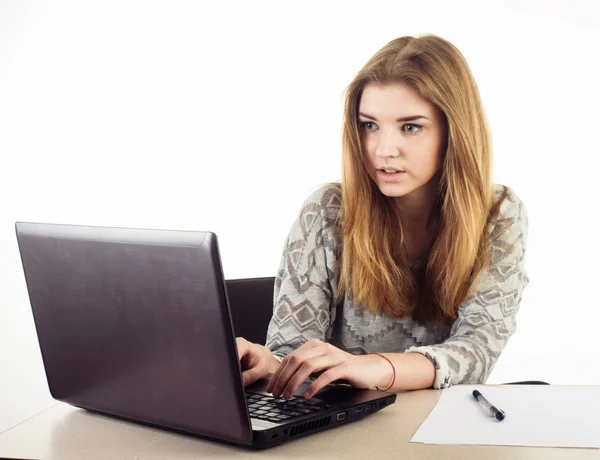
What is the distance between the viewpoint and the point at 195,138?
3.67 m

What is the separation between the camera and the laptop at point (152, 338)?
2.86 feet

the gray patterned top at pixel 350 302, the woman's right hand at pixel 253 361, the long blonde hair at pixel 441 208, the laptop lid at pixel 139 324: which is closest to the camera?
the laptop lid at pixel 139 324

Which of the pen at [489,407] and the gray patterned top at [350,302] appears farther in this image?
the gray patterned top at [350,302]

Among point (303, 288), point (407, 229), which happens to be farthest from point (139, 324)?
point (407, 229)

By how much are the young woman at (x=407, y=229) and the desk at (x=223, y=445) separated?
528mm

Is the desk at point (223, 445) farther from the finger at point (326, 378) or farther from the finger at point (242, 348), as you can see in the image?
the finger at point (242, 348)

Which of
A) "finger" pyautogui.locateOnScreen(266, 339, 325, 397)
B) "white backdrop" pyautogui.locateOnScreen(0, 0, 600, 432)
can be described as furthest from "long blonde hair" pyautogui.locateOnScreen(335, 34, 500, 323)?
"white backdrop" pyautogui.locateOnScreen(0, 0, 600, 432)

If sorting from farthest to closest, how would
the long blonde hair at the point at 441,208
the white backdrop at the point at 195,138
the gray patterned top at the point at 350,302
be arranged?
the white backdrop at the point at 195,138, the long blonde hair at the point at 441,208, the gray patterned top at the point at 350,302

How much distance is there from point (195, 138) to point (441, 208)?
2.08m

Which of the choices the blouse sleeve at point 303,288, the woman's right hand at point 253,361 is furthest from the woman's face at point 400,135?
the woman's right hand at point 253,361

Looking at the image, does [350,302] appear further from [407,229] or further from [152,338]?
[152,338]

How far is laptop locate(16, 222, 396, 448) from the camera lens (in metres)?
0.87

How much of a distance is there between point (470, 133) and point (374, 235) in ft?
0.99

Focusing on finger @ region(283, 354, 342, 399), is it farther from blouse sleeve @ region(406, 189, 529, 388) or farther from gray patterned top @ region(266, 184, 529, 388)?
gray patterned top @ region(266, 184, 529, 388)
